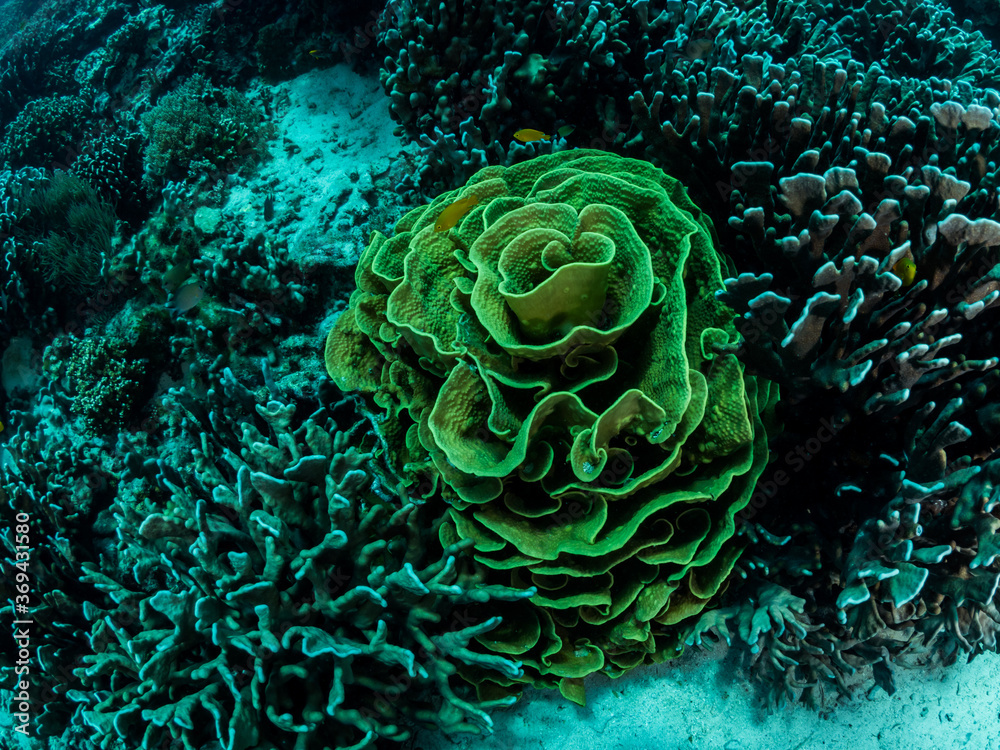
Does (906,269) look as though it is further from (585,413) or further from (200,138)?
(200,138)

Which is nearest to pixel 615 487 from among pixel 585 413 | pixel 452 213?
pixel 585 413

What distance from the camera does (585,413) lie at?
7.06 feet

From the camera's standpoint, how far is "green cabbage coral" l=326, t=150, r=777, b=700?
Result: 7.09 ft

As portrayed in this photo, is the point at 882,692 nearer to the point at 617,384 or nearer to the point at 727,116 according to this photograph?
the point at 617,384

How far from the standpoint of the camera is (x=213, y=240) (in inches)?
172

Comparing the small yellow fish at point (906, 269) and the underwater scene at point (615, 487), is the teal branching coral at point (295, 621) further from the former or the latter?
the small yellow fish at point (906, 269)

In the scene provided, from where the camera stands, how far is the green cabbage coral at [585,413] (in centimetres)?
216

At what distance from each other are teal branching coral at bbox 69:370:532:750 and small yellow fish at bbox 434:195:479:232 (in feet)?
4.13

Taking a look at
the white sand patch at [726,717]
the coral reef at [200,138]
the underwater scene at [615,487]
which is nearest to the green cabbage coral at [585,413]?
the underwater scene at [615,487]

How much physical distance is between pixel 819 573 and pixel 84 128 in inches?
426

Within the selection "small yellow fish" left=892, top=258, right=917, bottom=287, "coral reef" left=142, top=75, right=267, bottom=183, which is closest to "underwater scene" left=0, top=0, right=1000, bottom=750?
"small yellow fish" left=892, top=258, right=917, bottom=287

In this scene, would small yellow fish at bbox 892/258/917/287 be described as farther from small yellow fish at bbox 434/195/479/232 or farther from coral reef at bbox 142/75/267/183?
coral reef at bbox 142/75/267/183

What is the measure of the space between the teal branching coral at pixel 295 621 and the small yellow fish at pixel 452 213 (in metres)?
1.26

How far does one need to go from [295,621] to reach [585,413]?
1.67 metres
